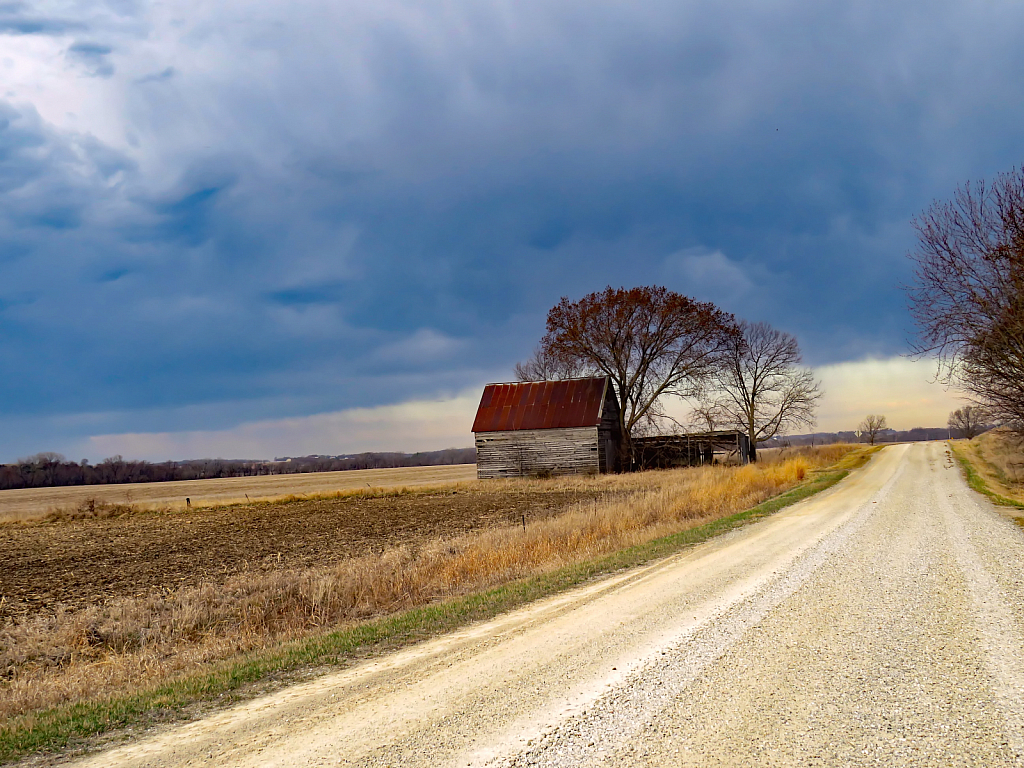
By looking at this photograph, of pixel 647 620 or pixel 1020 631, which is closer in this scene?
pixel 1020 631

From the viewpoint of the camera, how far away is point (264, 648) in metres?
8.19

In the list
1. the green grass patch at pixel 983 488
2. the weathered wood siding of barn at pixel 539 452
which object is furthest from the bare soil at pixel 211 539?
the green grass patch at pixel 983 488

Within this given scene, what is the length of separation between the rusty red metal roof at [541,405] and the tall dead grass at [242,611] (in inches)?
1150

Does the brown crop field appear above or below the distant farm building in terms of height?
below

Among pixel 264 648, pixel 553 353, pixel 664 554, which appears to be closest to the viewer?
pixel 264 648

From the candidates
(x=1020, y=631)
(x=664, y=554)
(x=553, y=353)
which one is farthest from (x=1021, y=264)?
(x=553, y=353)

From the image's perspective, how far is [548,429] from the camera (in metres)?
46.2

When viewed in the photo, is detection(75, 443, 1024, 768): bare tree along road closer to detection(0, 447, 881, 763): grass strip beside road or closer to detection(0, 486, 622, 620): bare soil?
detection(0, 447, 881, 763): grass strip beside road

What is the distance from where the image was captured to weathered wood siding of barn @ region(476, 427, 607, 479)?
45.2 metres

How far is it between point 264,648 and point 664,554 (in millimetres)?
7561

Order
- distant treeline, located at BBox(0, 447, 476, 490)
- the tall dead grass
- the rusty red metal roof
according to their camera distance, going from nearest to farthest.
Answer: the tall dead grass, the rusty red metal roof, distant treeline, located at BBox(0, 447, 476, 490)

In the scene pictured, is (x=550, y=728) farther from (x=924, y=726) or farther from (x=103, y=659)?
(x=103, y=659)

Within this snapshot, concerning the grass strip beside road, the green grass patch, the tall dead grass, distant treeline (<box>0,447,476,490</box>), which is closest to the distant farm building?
the green grass patch

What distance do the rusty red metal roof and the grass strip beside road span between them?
34.3m
